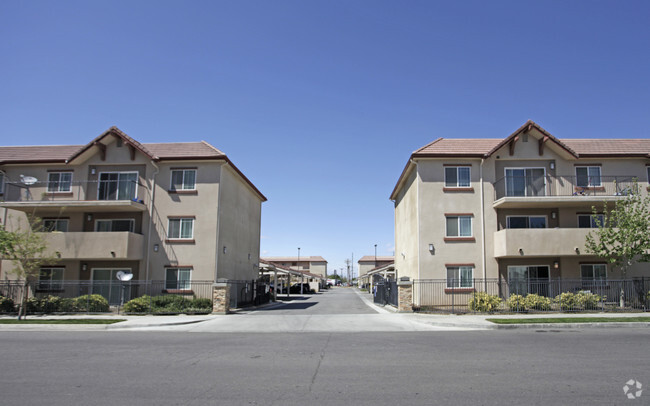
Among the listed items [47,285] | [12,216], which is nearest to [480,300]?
[47,285]

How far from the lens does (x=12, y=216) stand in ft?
92.6

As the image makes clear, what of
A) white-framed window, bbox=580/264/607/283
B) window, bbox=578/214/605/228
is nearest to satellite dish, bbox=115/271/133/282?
white-framed window, bbox=580/264/607/283

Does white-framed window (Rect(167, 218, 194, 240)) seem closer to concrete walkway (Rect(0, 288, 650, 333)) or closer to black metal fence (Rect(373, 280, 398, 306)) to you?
concrete walkway (Rect(0, 288, 650, 333))

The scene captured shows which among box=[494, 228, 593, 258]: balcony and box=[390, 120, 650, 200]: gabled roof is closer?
box=[494, 228, 593, 258]: balcony

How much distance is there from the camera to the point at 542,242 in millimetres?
25078

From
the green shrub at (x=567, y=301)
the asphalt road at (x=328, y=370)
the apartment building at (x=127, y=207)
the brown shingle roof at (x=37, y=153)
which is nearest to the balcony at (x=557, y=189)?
the green shrub at (x=567, y=301)

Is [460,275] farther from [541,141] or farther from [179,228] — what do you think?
[179,228]

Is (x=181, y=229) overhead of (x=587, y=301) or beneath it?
overhead

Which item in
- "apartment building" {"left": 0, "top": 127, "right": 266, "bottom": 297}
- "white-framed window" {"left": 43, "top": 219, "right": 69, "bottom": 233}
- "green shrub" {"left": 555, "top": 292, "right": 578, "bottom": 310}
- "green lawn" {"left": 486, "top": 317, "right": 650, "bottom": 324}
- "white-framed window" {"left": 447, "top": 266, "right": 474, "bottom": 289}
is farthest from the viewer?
"white-framed window" {"left": 43, "top": 219, "right": 69, "bottom": 233}

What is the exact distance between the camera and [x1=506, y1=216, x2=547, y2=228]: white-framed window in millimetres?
26875

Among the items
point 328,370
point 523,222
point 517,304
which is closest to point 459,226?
point 523,222

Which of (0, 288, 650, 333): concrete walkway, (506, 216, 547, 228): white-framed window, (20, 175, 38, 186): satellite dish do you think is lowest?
(0, 288, 650, 333): concrete walkway

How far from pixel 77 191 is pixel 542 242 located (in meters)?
25.7

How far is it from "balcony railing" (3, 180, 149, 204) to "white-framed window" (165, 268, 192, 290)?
424 cm
